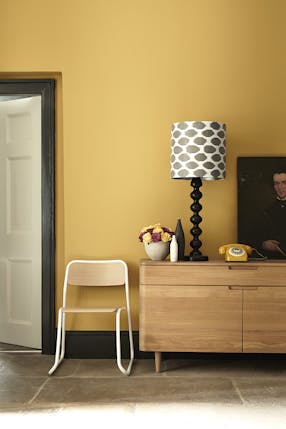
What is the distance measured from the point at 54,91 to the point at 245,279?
207 centimetres

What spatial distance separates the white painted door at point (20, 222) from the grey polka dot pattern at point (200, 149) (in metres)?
1.33

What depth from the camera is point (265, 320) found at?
4.65 metres

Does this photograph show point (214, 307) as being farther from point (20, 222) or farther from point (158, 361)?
point (20, 222)

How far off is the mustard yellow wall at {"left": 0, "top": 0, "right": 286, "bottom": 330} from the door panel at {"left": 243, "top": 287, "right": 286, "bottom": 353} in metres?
0.68

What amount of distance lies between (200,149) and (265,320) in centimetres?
124

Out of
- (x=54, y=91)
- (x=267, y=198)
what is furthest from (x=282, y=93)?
(x=54, y=91)

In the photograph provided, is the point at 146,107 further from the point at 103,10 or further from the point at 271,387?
the point at 271,387

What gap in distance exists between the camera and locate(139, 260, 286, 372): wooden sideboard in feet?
15.3

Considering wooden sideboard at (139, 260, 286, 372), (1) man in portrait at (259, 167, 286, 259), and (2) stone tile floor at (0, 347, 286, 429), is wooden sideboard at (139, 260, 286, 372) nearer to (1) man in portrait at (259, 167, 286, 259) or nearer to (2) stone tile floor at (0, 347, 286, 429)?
(2) stone tile floor at (0, 347, 286, 429)

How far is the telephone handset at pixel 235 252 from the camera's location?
15.5 ft

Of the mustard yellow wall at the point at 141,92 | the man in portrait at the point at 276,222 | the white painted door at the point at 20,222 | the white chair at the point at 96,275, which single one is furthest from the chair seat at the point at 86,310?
the man in portrait at the point at 276,222

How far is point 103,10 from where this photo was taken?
522cm

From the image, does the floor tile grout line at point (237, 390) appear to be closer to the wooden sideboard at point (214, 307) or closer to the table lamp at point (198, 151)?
the wooden sideboard at point (214, 307)

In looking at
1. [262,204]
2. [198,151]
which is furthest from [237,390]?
[198,151]
